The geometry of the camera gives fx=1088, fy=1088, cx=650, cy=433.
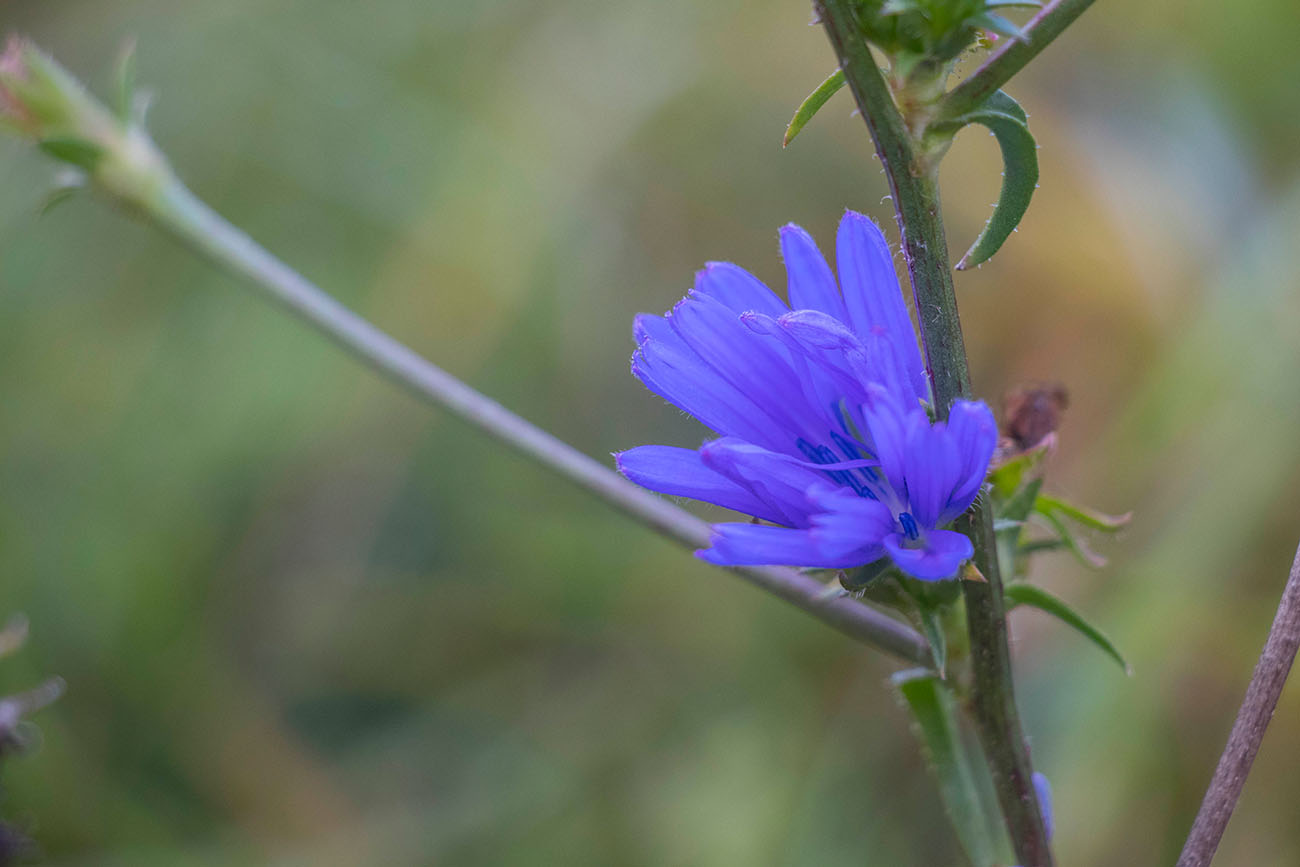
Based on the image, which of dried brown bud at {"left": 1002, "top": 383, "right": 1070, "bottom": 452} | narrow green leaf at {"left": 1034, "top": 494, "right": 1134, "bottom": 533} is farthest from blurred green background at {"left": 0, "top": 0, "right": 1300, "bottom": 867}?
narrow green leaf at {"left": 1034, "top": 494, "right": 1134, "bottom": 533}

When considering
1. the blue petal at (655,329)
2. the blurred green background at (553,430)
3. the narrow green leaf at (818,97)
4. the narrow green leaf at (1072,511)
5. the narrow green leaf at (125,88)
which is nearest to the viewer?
the narrow green leaf at (818,97)

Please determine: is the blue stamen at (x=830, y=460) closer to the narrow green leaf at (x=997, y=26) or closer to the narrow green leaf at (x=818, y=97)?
the narrow green leaf at (x=818, y=97)

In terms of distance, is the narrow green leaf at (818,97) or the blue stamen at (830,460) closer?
the narrow green leaf at (818,97)

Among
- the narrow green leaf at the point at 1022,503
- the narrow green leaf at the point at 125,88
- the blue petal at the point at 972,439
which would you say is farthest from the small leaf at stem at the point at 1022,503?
the narrow green leaf at the point at 125,88

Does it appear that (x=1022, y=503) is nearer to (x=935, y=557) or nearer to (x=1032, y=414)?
(x=1032, y=414)

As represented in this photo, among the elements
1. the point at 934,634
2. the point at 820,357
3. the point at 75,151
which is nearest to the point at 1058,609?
the point at 934,634

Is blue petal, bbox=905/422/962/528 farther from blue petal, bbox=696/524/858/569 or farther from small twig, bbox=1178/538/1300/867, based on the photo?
small twig, bbox=1178/538/1300/867

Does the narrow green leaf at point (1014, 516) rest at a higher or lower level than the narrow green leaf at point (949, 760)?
higher
